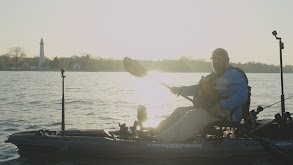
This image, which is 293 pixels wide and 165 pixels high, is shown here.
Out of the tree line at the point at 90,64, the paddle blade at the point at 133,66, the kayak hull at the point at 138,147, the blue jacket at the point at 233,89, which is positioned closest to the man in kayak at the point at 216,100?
the blue jacket at the point at 233,89

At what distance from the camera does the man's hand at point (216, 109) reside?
20.0 ft

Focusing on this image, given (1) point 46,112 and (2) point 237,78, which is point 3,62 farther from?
(2) point 237,78

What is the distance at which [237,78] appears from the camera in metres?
6.26

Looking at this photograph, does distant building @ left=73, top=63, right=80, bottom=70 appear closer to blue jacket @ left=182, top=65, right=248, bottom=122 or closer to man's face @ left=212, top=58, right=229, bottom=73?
man's face @ left=212, top=58, right=229, bottom=73

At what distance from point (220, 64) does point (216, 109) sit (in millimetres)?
905

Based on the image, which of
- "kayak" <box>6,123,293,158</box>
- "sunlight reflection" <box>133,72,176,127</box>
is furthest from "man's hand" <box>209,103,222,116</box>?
"sunlight reflection" <box>133,72,176,127</box>

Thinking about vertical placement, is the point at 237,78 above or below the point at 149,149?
above

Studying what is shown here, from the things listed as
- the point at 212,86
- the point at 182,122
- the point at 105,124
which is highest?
the point at 212,86

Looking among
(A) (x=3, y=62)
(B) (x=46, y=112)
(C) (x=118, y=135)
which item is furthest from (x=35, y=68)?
(C) (x=118, y=135)

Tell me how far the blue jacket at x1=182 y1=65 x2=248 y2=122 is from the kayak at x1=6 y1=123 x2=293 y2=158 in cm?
66

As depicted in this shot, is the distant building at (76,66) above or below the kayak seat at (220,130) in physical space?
above

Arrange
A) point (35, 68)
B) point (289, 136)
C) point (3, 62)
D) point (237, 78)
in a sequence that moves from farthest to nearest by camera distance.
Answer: point (35, 68) → point (3, 62) → point (289, 136) → point (237, 78)

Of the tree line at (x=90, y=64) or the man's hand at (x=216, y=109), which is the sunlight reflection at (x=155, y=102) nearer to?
the man's hand at (x=216, y=109)

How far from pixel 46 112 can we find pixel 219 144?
9.72 metres
